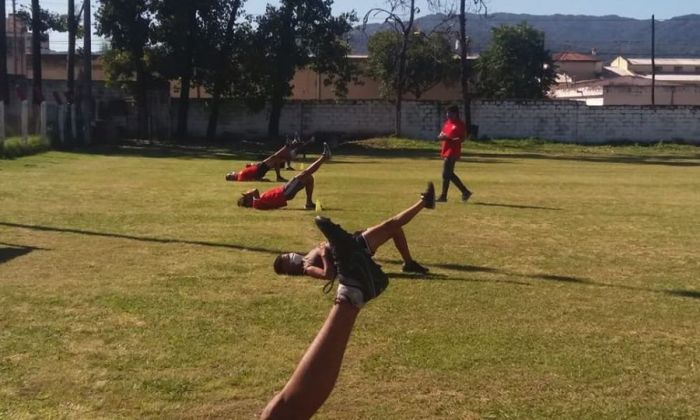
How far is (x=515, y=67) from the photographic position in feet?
228

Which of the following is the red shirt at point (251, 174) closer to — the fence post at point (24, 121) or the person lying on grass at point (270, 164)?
the person lying on grass at point (270, 164)

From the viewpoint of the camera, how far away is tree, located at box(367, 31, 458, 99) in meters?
64.4

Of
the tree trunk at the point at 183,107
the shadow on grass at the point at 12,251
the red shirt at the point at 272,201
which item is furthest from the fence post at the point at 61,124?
the shadow on grass at the point at 12,251

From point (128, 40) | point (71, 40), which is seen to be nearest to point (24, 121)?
point (71, 40)

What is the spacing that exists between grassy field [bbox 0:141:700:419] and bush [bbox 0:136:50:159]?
43.2 ft

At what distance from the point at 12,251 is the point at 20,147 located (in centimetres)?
2105

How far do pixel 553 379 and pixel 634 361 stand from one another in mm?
790

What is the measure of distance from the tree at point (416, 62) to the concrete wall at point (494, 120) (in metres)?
12.9

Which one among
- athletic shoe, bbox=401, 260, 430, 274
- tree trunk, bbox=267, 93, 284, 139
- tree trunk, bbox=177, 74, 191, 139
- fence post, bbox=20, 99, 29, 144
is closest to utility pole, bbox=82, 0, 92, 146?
fence post, bbox=20, 99, 29, 144

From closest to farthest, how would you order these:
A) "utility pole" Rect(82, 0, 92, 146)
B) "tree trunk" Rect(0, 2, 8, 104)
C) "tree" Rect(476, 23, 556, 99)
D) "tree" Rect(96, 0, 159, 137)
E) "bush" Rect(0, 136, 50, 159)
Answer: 1. "bush" Rect(0, 136, 50, 159)
2. "tree trunk" Rect(0, 2, 8, 104)
3. "utility pole" Rect(82, 0, 92, 146)
4. "tree" Rect(96, 0, 159, 137)
5. "tree" Rect(476, 23, 556, 99)

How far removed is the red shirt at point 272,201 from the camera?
49.8ft

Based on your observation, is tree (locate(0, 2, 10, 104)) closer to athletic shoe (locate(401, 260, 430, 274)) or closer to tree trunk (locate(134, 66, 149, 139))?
tree trunk (locate(134, 66, 149, 139))

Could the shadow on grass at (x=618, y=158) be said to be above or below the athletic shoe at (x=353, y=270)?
above

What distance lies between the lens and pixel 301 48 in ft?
156
